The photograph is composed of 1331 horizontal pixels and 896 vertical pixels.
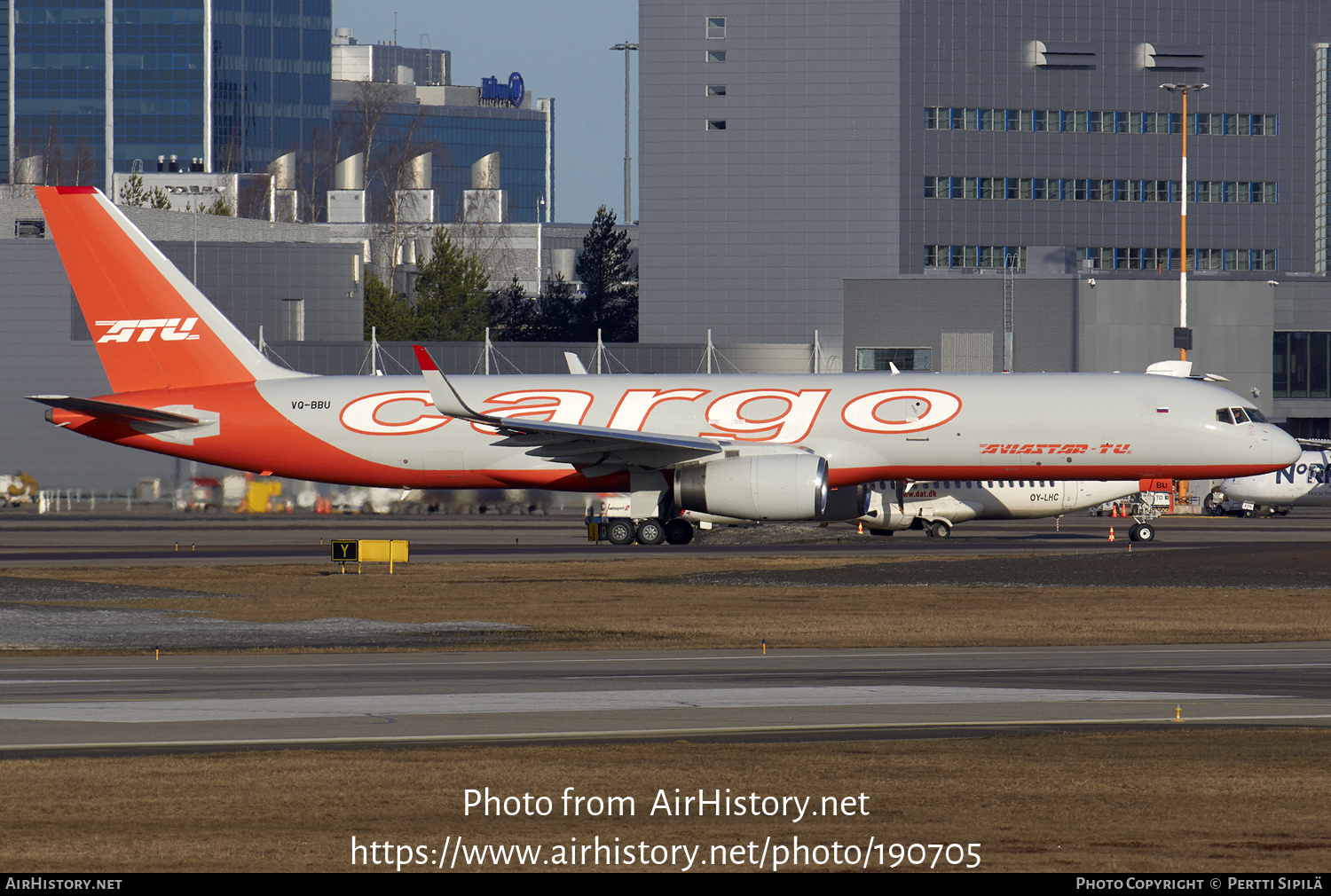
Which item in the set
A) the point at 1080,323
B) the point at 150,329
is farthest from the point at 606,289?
the point at 150,329

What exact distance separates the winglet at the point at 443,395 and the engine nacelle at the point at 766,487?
240 inches

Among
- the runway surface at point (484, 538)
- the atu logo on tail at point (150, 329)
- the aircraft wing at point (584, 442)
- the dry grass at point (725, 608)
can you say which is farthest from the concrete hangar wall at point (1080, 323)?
the dry grass at point (725, 608)

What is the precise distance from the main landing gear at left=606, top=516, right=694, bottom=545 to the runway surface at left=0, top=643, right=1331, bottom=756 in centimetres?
2173

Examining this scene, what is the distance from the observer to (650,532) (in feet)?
150

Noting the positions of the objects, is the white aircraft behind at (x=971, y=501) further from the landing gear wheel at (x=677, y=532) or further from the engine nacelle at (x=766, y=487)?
the engine nacelle at (x=766, y=487)

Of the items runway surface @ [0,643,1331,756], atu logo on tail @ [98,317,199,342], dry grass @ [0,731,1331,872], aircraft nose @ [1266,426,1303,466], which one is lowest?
runway surface @ [0,643,1331,756]

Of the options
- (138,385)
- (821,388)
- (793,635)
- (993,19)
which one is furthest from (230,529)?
(993,19)

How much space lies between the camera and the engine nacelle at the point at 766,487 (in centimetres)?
4231

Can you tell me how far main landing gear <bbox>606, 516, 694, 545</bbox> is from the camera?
45.6m

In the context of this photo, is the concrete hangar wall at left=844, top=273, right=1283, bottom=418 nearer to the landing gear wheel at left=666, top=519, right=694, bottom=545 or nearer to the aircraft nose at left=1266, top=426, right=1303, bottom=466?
the aircraft nose at left=1266, top=426, right=1303, bottom=466

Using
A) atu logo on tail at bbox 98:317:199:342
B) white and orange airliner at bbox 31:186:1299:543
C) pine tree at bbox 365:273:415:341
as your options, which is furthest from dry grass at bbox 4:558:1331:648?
pine tree at bbox 365:273:415:341

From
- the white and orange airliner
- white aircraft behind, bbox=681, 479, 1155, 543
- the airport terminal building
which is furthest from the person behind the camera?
the airport terminal building

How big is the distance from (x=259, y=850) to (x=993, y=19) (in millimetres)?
95747

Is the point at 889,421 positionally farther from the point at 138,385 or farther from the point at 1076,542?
the point at 138,385
